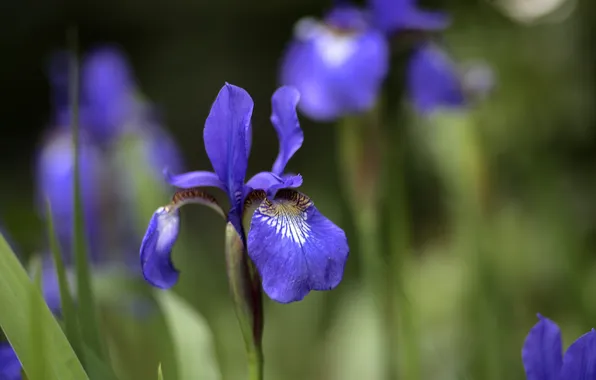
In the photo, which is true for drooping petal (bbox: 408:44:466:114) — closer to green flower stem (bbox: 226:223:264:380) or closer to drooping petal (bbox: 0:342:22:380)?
green flower stem (bbox: 226:223:264:380)

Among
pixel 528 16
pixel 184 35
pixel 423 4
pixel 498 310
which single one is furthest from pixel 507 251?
pixel 184 35

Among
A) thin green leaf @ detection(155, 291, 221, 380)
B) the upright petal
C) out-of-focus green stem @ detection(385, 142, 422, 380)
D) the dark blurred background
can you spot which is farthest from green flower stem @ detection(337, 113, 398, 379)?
the upright petal

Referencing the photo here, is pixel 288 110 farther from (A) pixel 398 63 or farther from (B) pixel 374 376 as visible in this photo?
(A) pixel 398 63

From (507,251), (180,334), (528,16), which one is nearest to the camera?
(180,334)

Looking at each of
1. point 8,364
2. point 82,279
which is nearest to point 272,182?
point 82,279

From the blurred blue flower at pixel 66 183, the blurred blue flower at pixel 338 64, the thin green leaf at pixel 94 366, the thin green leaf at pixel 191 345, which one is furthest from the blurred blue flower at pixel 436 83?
the thin green leaf at pixel 94 366

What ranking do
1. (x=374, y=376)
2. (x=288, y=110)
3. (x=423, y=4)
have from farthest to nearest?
(x=423, y=4), (x=374, y=376), (x=288, y=110)

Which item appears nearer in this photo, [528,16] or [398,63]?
[528,16]

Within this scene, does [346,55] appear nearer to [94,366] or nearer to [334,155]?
[94,366]
